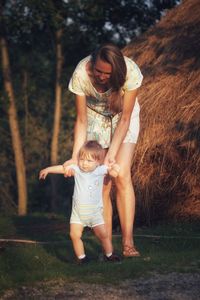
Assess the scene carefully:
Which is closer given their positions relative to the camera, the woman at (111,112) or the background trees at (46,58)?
the woman at (111,112)

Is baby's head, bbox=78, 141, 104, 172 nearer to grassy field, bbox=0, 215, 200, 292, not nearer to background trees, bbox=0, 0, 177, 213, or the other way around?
grassy field, bbox=0, 215, 200, 292

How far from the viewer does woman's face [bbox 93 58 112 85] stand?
21.2 ft

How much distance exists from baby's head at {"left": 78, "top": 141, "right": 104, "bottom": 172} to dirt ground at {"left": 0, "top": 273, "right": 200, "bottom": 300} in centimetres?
99

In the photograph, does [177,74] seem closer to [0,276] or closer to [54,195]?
[0,276]

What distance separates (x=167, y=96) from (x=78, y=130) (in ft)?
9.23

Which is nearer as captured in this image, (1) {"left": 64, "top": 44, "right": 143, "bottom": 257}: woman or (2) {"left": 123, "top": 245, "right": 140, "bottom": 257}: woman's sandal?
(1) {"left": 64, "top": 44, "right": 143, "bottom": 257}: woman

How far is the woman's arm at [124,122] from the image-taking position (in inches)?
265

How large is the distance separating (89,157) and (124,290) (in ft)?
4.13

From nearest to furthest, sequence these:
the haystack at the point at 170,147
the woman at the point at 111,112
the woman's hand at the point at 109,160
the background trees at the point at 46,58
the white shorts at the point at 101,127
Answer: the woman at the point at 111,112, the woman's hand at the point at 109,160, the white shorts at the point at 101,127, the haystack at the point at 170,147, the background trees at the point at 46,58

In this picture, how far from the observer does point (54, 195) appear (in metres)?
15.8

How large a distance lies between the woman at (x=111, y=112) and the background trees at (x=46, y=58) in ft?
20.3

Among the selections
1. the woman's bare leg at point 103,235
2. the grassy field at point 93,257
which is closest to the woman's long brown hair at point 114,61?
the woman's bare leg at point 103,235

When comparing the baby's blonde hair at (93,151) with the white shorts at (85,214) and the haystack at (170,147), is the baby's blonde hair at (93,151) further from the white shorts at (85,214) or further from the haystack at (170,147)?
the haystack at (170,147)

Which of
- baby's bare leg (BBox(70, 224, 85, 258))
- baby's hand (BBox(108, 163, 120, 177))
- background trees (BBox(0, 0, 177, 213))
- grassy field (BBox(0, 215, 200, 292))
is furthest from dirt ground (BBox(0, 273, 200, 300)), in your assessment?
background trees (BBox(0, 0, 177, 213))
